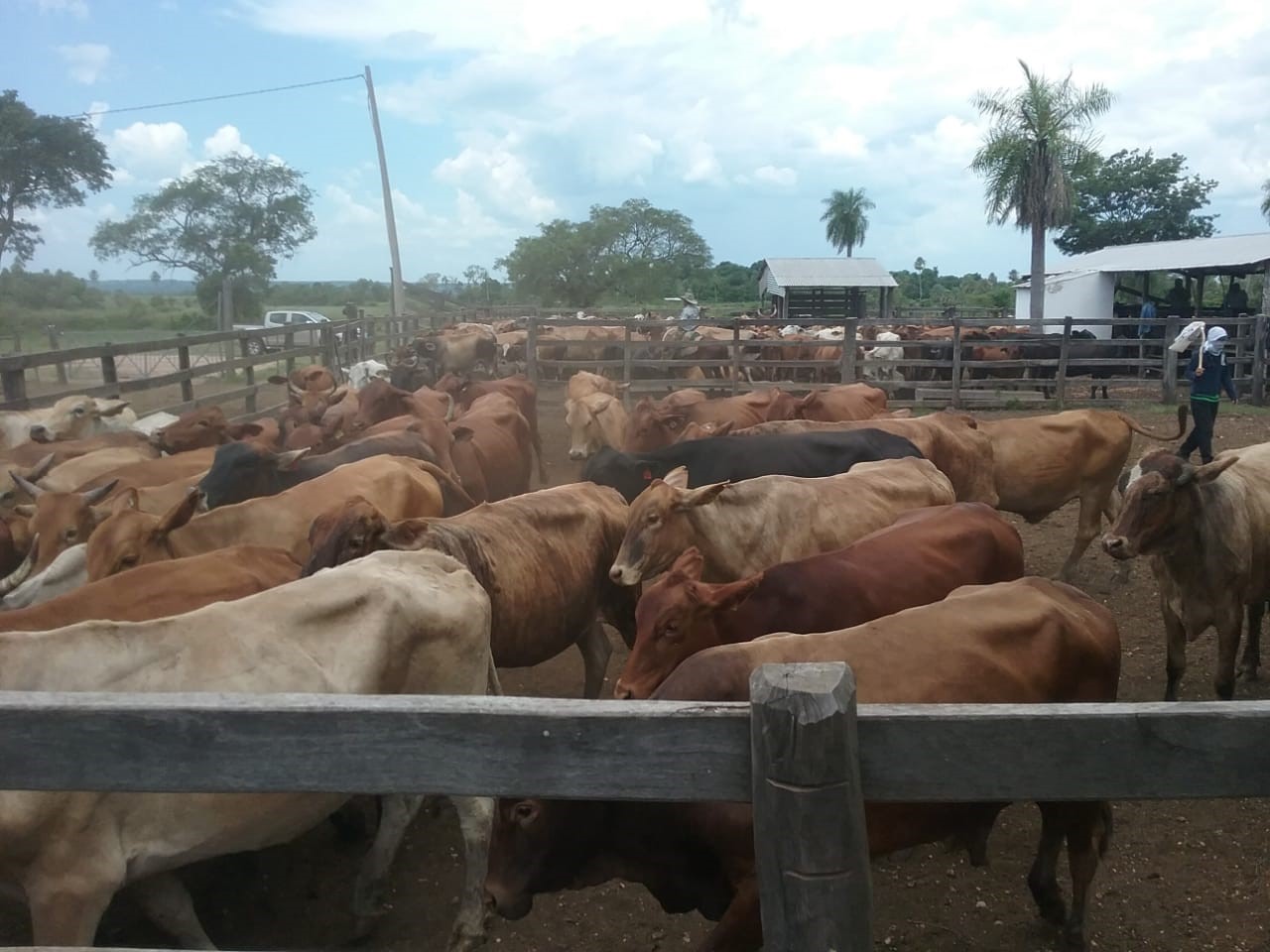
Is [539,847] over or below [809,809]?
below

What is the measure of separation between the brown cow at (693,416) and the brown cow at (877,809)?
6665mm

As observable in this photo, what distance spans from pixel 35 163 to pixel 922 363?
33905 mm

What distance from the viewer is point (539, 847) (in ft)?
11.1

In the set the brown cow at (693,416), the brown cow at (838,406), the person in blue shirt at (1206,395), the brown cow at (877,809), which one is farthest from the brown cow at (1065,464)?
the brown cow at (877,809)

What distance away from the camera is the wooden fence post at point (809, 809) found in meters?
1.96

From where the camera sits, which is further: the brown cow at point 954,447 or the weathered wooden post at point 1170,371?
the weathered wooden post at point 1170,371

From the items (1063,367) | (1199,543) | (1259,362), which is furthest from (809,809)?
(1259,362)

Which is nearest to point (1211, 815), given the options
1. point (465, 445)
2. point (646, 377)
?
point (465, 445)

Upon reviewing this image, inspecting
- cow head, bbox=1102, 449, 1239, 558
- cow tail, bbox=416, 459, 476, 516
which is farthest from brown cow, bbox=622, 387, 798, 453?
cow head, bbox=1102, 449, 1239, 558

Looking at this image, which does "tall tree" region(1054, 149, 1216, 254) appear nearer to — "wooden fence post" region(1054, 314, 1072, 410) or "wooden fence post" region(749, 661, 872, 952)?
"wooden fence post" region(1054, 314, 1072, 410)

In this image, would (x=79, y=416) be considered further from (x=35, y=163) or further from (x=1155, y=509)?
(x=35, y=163)

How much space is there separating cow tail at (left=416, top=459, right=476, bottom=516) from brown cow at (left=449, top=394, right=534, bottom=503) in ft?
3.46

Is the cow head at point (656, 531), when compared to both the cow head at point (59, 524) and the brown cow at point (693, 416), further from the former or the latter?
the brown cow at point (693, 416)

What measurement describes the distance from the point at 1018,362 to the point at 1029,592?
1674 centimetres
